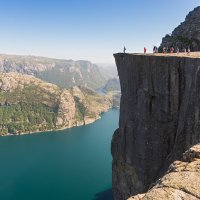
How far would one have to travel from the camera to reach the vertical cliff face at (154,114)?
1737 inches

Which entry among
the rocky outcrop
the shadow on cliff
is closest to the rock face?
the rocky outcrop

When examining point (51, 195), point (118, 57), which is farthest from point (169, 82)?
point (51, 195)

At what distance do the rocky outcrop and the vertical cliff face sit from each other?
70.4ft

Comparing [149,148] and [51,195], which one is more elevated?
[149,148]

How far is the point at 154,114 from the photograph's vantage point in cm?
5369

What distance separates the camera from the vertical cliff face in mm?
44125

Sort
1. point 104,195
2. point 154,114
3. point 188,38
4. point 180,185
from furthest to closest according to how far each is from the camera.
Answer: point 104,195 < point 188,38 < point 154,114 < point 180,185

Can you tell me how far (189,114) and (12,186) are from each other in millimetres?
150920

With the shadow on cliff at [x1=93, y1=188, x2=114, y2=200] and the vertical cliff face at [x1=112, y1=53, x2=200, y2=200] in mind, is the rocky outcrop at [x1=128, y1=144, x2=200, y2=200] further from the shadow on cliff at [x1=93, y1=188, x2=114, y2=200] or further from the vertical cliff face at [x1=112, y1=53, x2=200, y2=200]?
the shadow on cliff at [x1=93, y1=188, x2=114, y2=200]

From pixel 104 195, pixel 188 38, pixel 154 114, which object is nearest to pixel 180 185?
pixel 154 114

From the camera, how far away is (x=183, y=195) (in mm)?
16562

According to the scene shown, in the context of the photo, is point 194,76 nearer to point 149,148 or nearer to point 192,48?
point 149,148

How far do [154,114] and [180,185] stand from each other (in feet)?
120

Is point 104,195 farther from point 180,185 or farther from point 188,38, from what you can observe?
point 180,185
